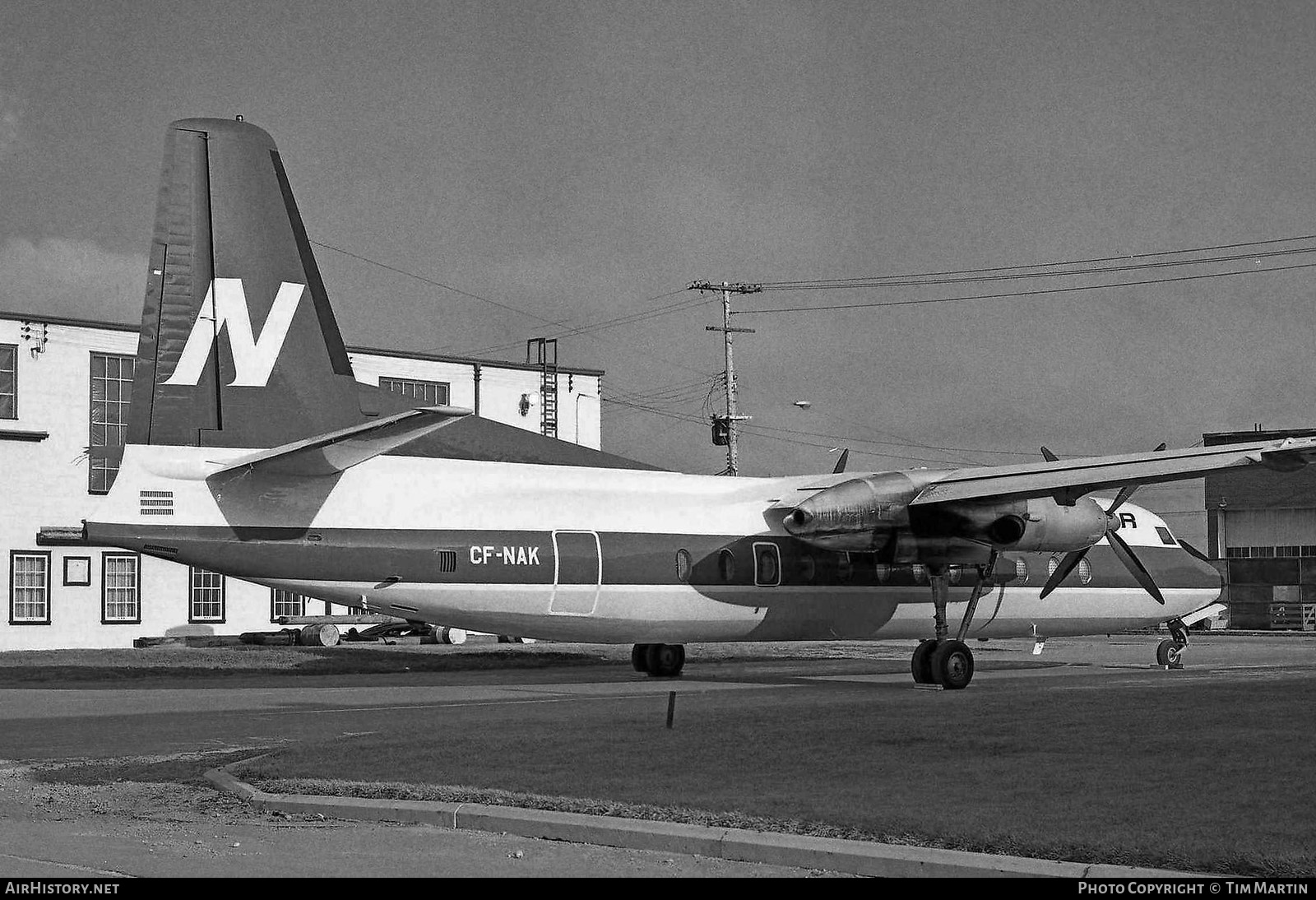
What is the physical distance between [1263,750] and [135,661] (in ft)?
99.5

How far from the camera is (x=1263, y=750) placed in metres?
13.1

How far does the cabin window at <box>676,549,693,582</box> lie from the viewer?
25.0 metres

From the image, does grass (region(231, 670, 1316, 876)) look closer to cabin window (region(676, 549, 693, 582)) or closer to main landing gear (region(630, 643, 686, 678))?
cabin window (region(676, 549, 693, 582))

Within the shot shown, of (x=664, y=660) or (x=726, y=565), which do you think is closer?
(x=726, y=565)

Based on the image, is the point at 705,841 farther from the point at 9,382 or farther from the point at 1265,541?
the point at 1265,541

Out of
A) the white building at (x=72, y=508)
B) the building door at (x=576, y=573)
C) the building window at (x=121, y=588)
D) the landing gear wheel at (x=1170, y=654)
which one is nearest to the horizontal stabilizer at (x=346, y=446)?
the building door at (x=576, y=573)

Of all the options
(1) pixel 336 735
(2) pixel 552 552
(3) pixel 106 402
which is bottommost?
(1) pixel 336 735

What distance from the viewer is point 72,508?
45281mm

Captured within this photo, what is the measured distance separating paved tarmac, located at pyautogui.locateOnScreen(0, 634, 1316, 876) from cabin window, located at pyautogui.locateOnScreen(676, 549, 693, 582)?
2.08m

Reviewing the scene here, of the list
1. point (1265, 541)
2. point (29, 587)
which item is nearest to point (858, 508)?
point (29, 587)

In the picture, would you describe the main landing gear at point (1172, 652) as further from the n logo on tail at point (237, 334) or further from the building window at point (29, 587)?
the building window at point (29, 587)

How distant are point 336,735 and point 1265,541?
232 feet

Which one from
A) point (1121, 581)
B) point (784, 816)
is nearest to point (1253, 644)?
point (1121, 581)

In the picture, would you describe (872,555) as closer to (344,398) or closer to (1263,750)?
(344,398)
